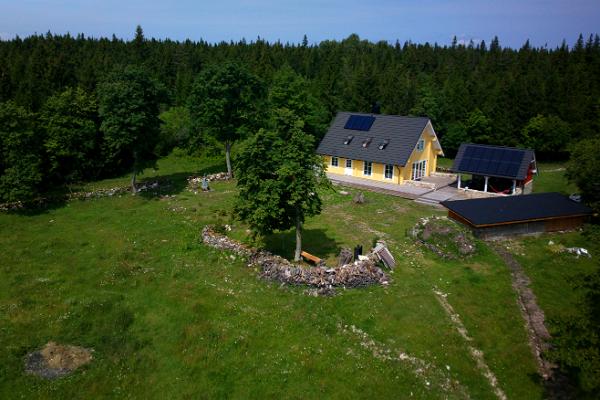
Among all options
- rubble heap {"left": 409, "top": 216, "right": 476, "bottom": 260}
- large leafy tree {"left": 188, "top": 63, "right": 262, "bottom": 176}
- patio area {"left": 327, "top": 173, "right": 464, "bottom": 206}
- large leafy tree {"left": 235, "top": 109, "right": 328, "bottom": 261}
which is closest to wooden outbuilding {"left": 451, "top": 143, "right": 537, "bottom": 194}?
patio area {"left": 327, "top": 173, "right": 464, "bottom": 206}

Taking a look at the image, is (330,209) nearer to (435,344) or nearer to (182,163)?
(435,344)

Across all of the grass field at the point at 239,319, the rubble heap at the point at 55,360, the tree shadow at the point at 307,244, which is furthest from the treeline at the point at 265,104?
the rubble heap at the point at 55,360

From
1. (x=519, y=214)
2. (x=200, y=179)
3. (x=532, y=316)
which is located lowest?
(x=532, y=316)

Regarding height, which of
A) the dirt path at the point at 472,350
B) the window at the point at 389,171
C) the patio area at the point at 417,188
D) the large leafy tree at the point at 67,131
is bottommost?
the dirt path at the point at 472,350

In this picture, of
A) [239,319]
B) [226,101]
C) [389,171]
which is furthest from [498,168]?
[239,319]

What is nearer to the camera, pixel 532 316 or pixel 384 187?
pixel 532 316

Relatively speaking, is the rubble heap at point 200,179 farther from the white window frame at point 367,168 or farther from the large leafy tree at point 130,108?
the white window frame at point 367,168

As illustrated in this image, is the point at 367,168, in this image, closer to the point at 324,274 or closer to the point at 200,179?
the point at 200,179
